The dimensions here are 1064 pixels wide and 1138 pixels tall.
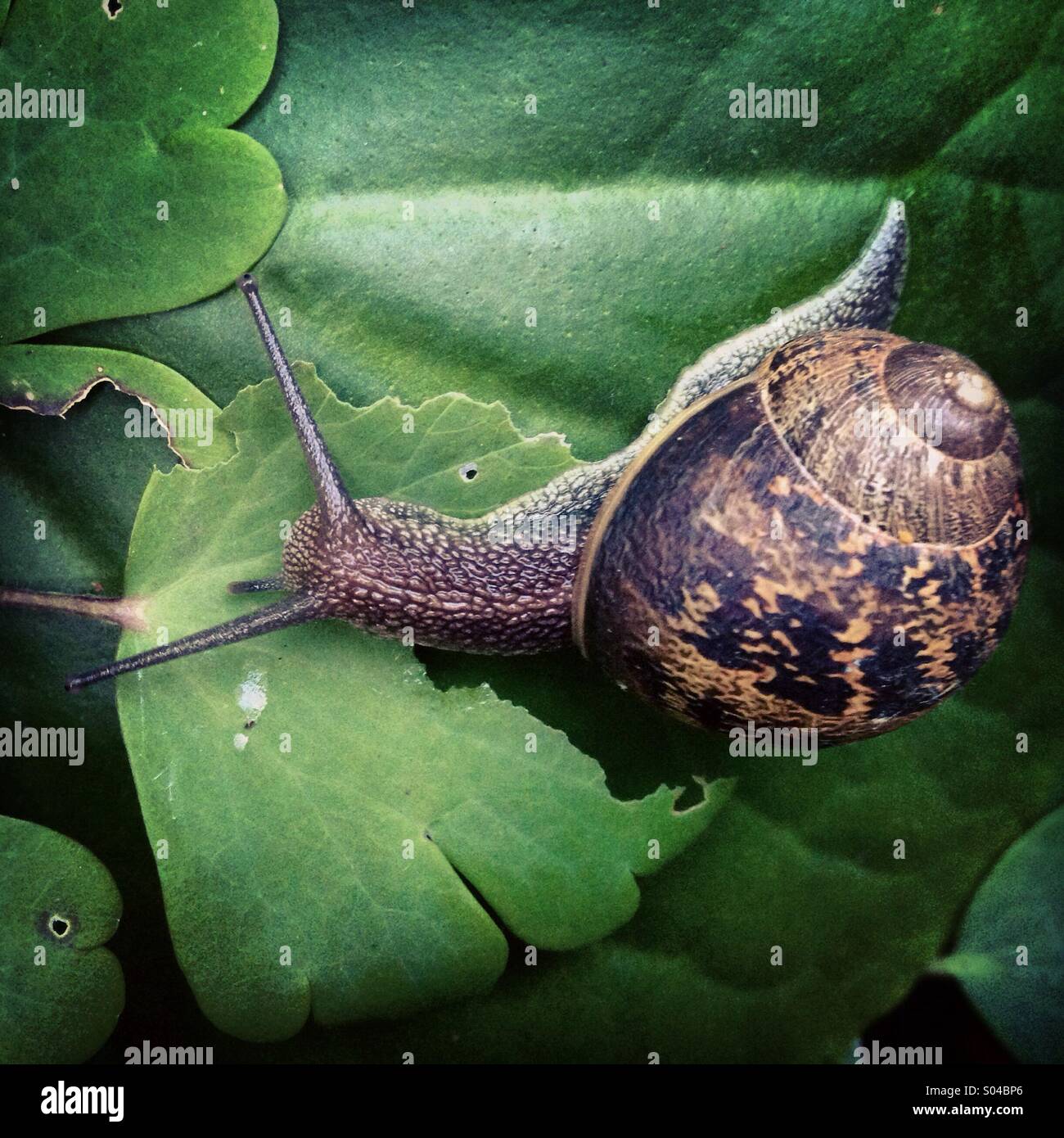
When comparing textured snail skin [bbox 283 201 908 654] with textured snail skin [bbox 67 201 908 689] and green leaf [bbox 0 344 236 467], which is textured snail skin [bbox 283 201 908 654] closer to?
textured snail skin [bbox 67 201 908 689]

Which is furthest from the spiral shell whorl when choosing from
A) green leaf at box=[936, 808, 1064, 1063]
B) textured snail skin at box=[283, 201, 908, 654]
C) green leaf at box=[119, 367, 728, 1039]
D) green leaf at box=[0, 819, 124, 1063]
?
green leaf at box=[0, 819, 124, 1063]

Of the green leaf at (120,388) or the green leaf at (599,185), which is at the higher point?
the green leaf at (599,185)

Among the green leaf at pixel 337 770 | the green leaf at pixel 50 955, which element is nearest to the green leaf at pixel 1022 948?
the green leaf at pixel 337 770

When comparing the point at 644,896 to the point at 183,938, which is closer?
the point at 183,938

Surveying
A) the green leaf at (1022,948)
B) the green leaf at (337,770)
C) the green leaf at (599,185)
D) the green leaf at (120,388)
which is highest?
the green leaf at (599,185)

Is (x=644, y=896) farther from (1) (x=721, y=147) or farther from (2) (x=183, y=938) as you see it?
(1) (x=721, y=147)

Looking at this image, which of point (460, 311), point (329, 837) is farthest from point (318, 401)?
point (329, 837)

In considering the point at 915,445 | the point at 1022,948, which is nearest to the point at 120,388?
the point at 915,445

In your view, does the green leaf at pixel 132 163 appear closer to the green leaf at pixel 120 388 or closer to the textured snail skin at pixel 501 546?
the green leaf at pixel 120 388
